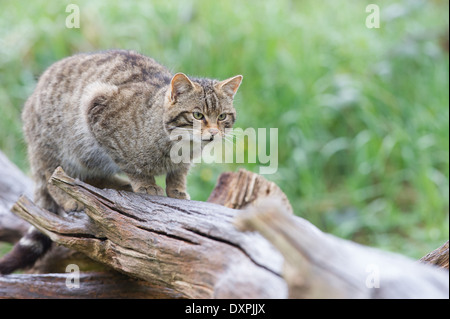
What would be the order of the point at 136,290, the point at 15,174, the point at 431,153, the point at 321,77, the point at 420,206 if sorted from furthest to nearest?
1. the point at 321,77
2. the point at 431,153
3. the point at 420,206
4. the point at 15,174
5. the point at 136,290

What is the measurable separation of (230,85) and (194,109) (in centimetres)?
27

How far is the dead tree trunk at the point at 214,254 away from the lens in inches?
59.2

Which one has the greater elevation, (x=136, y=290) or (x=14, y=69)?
(x=14, y=69)

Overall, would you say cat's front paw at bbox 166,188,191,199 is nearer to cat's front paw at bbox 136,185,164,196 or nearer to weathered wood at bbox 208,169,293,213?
cat's front paw at bbox 136,185,164,196

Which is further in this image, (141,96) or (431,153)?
(431,153)

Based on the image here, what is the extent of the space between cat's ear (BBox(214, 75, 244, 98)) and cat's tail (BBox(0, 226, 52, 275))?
1384 mm

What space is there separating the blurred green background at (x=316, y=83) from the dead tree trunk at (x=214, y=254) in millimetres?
1944

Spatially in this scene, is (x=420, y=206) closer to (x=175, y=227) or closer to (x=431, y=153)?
(x=431, y=153)

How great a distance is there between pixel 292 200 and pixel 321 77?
4.84 ft

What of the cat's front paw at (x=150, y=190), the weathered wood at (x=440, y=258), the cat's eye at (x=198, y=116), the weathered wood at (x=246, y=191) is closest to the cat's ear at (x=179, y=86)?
the cat's eye at (x=198, y=116)

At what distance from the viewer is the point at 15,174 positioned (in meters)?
3.85

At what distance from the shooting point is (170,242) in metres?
2.19

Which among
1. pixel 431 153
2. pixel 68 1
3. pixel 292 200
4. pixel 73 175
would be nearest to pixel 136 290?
pixel 73 175

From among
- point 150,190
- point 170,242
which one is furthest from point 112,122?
point 170,242
